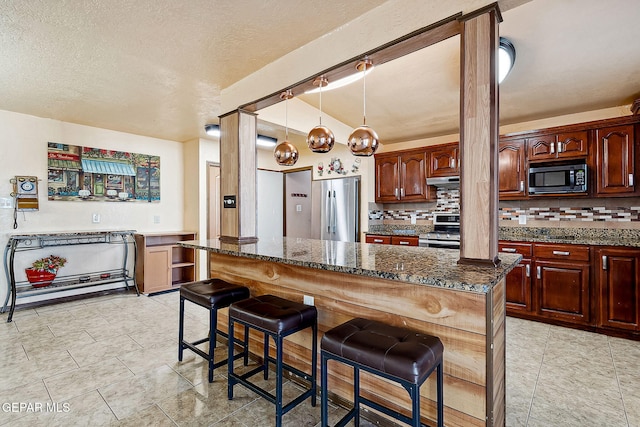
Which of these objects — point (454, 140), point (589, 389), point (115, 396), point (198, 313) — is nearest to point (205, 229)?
point (198, 313)

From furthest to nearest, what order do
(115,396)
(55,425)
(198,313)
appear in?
(198,313) → (115,396) → (55,425)

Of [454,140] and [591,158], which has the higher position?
[454,140]

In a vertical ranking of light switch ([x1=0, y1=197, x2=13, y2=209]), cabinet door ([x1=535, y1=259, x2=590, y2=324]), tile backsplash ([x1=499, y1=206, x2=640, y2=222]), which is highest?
light switch ([x1=0, y1=197, x2=13, y2=209])

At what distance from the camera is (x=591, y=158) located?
11.2 feet

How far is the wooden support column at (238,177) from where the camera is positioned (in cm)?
314

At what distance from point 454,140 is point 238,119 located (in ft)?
10.5

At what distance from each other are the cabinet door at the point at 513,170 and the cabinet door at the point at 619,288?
107 centimetres

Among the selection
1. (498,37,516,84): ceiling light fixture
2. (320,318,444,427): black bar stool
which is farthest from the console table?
(498,37,516,84): ceiling light fixture

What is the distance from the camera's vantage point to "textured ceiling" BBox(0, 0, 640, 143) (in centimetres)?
206

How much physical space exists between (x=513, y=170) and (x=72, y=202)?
19.3 ft

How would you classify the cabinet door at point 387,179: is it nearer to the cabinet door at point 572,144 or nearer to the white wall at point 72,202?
the cabinet door at point 572,144

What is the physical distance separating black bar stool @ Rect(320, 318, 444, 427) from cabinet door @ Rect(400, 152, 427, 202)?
340 cm

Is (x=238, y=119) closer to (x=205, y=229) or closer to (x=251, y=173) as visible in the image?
(x=251, y=173)

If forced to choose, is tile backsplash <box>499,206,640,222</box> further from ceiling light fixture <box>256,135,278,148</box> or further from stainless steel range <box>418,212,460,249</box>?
ceiling light fixture <box>256,135,278,148</box>
